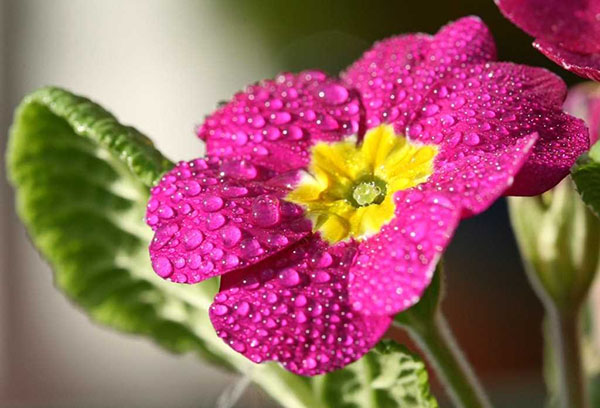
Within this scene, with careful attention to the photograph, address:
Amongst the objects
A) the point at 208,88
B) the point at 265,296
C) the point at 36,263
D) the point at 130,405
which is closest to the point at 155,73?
the point at 208,88

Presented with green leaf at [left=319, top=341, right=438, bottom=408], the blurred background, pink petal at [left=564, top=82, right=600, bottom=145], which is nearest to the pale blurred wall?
the blurred background

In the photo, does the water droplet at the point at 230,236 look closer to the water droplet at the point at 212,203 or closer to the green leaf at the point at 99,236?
the water droplet at the point at 212,203

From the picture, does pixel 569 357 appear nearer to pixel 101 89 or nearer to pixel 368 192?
pixel 368 192

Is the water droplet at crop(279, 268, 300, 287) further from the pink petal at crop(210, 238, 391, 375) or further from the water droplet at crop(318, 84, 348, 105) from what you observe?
the water droplet at crop(318, 84, 348, 105)

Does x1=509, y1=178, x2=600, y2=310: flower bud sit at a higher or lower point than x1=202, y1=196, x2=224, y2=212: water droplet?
lower

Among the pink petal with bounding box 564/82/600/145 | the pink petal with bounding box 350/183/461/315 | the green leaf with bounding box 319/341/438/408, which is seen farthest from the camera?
the pink petal with bounding box 564/82/600/145

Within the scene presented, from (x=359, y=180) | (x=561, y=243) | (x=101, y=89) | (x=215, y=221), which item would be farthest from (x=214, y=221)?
(x=101, y=89)

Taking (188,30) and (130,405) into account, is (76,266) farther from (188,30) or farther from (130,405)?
(188,30)

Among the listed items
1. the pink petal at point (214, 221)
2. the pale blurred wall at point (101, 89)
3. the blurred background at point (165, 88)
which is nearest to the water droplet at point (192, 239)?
the pink petal at point (214, 221)
